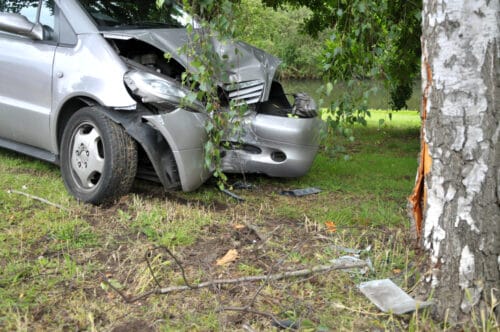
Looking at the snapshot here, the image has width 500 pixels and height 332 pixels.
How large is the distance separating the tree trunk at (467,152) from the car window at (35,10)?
3417mm

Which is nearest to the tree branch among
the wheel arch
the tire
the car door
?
the tire

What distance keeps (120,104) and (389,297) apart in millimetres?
2513

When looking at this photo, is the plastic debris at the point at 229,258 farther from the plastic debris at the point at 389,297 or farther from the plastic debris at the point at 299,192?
the plastic debris at the point at 299,192

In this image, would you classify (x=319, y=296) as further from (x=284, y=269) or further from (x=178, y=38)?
(x=178, y=38)

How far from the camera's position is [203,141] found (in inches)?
173

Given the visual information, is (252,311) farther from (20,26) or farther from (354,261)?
(20,26)

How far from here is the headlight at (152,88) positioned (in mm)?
4243

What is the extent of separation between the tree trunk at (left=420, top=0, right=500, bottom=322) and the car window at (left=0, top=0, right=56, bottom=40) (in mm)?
3417

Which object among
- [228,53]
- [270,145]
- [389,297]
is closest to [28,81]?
[228,53]

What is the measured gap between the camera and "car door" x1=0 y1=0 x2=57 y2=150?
4789 mm

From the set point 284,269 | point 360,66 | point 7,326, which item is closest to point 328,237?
point 284,269

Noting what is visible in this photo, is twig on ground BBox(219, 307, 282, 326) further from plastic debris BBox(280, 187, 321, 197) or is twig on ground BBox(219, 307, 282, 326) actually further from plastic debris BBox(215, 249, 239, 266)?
plastic debris BBox(280, 187, 321, 197)

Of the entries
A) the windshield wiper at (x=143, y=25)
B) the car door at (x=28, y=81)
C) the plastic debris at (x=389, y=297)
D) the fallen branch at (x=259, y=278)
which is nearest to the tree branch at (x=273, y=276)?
the fallen branch at (x=259, y=278)

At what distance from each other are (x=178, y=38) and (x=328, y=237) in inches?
A: 89.8
